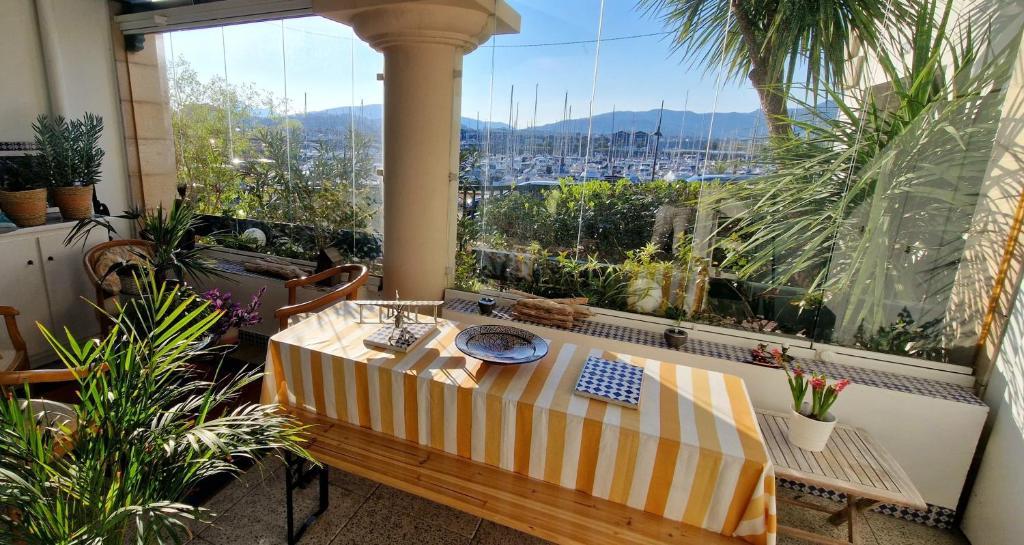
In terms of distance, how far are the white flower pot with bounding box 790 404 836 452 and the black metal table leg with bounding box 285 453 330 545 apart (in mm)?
2014

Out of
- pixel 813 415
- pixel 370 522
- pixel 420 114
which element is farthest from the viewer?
pixel 420 114

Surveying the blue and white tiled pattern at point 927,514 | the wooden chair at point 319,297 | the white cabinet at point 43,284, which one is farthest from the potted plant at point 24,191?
the blue and white tiled pattern at point 927,514

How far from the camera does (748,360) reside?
257 cm

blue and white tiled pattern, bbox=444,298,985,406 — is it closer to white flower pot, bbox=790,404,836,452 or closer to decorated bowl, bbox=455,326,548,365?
white flower pot, bbox=790,404,836,452

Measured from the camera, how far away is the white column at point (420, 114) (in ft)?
8.93

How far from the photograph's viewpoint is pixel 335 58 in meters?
3.51

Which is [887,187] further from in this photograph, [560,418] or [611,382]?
[560,418]

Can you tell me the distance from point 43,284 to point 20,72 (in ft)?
5.13

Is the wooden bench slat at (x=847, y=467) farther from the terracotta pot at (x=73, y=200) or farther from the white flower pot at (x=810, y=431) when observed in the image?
the terracotta pot at (x=73, y=200)

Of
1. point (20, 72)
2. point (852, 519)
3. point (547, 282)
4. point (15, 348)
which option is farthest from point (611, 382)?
point (20, 72)

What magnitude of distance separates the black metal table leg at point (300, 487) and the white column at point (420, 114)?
125 centimetres

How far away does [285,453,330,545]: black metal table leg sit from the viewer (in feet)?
6.41

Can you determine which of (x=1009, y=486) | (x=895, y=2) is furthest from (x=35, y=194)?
(x=1009, y=486)

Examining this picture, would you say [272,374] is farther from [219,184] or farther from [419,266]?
[219,184]
